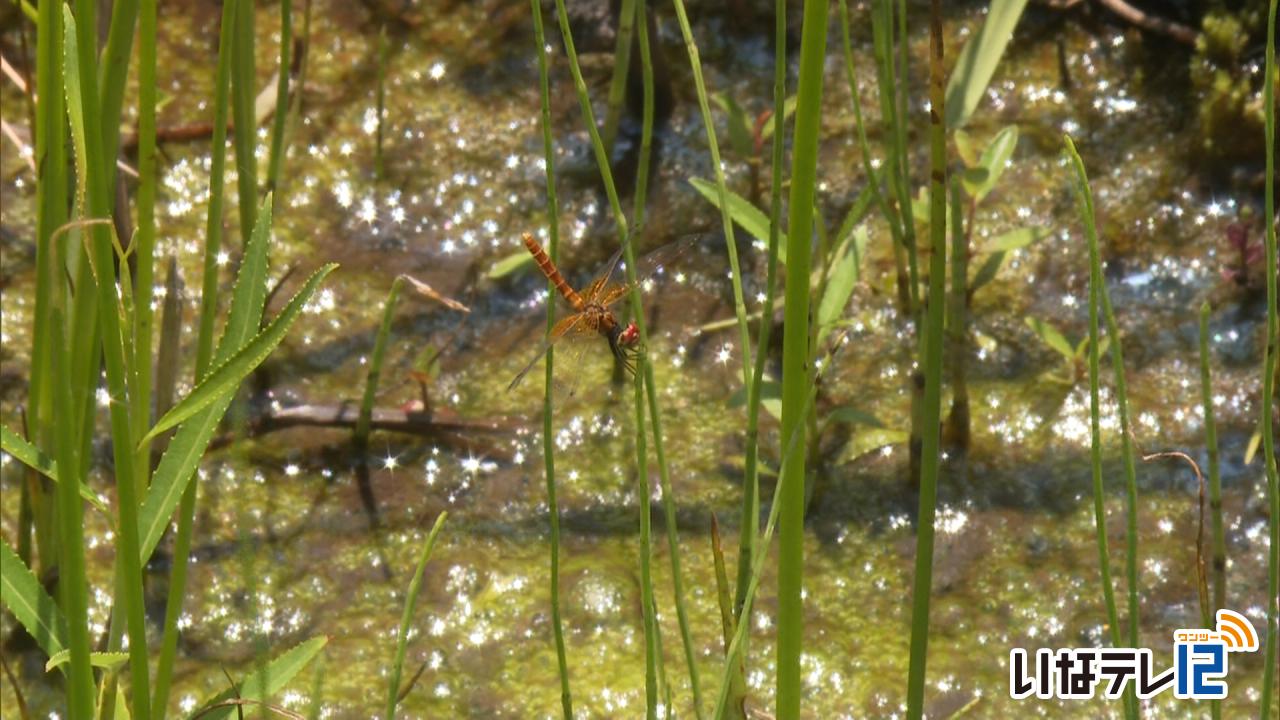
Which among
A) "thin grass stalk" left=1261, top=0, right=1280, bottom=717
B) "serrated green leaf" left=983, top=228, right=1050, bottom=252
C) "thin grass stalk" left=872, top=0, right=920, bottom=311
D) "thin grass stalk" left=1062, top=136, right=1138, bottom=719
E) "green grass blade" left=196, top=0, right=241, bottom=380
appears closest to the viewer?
"thin grass stalk" left=1062, top=136, right=1138, bottom=719

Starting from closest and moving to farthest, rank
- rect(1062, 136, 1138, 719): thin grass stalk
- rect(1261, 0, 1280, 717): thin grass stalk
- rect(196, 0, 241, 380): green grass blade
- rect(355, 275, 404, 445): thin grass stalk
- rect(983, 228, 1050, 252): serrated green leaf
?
1. rect(1062, 136, 1138, 719): thin grass stalk
2. rect(1261, 0, 1280, 717): thin grass stalk
3. rect(196, 0, 241, 380): green grass blade
4. rect(355, 275, 404, 445): thin grass stalk
5. rect(983, 228, 1050, 252): serrated green leaf

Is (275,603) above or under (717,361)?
under

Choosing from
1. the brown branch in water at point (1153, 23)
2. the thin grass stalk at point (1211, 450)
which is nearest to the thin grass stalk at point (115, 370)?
the thin grass stalk at point (1211, 450)

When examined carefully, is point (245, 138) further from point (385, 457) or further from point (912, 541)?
point (912, 541)

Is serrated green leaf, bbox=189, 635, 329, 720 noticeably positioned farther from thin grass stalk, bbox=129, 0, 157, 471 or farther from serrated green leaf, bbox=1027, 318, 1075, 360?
serrated green leaf, bbox=1027, 318, 1075, 360

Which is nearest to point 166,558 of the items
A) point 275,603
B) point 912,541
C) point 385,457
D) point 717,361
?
point 275,603

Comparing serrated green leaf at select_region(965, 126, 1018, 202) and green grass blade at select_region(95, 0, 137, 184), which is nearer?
green grass blade at select_region(95, 0, 137, 184)

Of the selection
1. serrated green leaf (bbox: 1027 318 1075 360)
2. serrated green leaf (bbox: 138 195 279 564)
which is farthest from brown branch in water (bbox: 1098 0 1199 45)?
serrated green leaf (bbox: 138 195 279 564)
